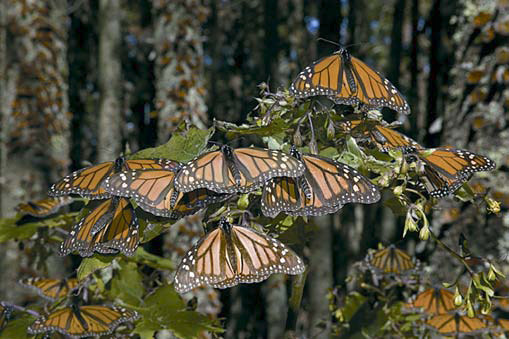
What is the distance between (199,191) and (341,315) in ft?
3.51

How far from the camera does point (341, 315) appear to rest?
2.27 m

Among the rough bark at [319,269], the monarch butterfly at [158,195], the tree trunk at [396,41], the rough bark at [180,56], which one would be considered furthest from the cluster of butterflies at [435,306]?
the tree trunk at [396,41]

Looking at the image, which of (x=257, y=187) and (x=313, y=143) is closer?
(x=257, y=187)

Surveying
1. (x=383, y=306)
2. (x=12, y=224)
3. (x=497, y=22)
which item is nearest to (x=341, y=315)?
(x=383, y=306)

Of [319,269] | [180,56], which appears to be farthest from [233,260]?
[180,56]

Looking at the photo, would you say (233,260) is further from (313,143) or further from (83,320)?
(83,320)

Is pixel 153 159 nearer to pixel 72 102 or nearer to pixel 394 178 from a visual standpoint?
pixel 394 178

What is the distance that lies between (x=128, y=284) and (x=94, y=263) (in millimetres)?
634

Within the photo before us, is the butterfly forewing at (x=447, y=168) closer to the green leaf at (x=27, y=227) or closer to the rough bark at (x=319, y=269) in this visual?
the green leaf at (x=27, y=227)

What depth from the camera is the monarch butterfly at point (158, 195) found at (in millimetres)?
1438

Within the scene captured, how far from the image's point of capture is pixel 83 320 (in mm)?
1778

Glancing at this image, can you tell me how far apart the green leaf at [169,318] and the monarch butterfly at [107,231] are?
0.36 m

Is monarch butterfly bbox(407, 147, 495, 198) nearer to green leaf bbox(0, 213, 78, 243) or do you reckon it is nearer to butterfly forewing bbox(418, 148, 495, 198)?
butterfly forewing bbox(418, 148, 495, 198)

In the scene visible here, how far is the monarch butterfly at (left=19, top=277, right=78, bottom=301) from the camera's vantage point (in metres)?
2.16
